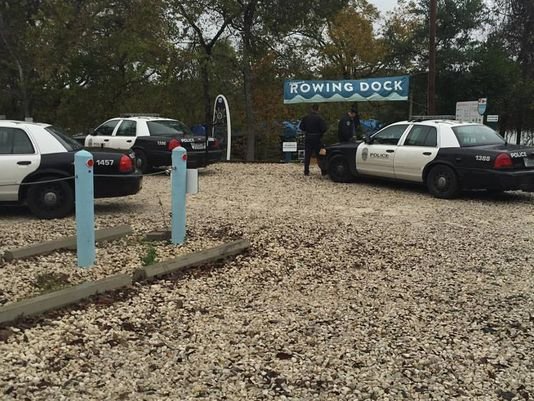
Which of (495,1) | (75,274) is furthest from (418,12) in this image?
(75,274)

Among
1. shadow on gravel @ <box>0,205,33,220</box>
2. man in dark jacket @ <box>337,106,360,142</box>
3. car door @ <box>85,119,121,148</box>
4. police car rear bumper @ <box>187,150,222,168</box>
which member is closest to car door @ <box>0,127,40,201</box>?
shadow on gravel @ <box>0,205,33,220</box>

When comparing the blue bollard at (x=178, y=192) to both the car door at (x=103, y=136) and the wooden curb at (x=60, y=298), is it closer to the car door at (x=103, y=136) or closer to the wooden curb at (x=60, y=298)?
the wooden curb at (x=60, y=298)

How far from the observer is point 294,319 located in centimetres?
451

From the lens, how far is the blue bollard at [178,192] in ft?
21.6

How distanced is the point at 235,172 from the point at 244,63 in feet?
38.4

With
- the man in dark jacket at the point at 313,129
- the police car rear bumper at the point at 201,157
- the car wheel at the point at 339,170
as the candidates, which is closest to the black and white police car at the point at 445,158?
the car wheel at the point at 339,170

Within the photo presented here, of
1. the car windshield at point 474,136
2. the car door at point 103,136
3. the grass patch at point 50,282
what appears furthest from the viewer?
the car door at point 103,136

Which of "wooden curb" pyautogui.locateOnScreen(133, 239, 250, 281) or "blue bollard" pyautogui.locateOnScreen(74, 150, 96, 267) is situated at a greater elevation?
"blue bollard" pyautogui.locateOnScreen(74, 150, 96, 267)

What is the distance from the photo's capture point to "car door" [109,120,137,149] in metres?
14.0

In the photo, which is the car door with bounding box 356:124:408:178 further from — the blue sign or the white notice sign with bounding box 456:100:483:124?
the blue sign

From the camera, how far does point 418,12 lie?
28219mm

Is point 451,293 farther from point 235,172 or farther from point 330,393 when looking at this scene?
point 235,172

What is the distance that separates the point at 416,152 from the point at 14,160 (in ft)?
23.0

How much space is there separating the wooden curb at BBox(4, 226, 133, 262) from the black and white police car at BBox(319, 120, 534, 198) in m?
6.05
